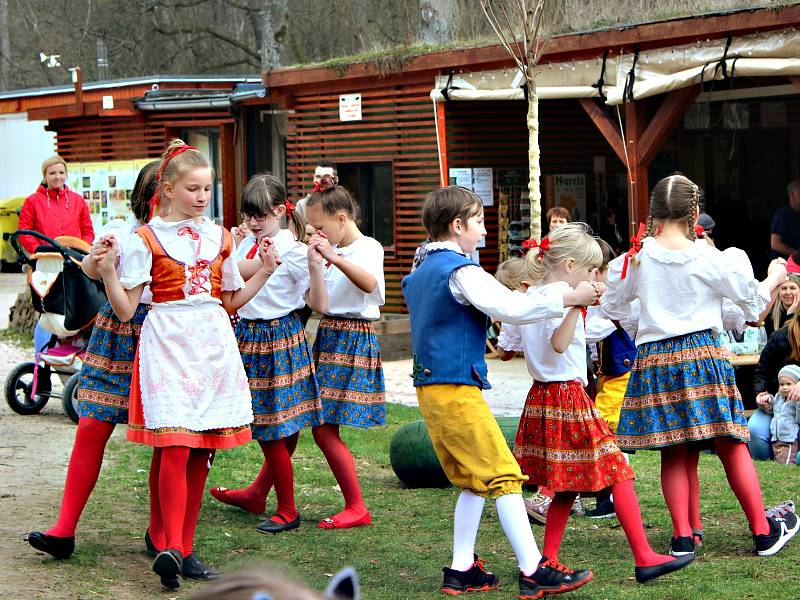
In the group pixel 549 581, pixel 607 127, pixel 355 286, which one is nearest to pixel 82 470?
pixel 355 286

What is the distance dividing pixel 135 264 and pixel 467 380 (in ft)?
4.75

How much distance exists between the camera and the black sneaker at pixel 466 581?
197 inches

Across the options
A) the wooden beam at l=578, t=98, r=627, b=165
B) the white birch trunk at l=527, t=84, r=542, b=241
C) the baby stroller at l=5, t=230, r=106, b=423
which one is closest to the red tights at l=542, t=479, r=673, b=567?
the white birch trunk at l=527, t=84, r=542, b=241

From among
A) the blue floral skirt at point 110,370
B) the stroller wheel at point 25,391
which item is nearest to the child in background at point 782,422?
the blue floral skirt at point 110,370

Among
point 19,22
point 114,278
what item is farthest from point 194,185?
point 19,22

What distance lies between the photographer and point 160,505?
17.6ft

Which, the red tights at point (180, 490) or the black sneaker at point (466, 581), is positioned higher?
the red tights at point (180, 490)

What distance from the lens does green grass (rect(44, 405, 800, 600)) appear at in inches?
200

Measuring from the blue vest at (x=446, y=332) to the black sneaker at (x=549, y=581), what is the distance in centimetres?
77

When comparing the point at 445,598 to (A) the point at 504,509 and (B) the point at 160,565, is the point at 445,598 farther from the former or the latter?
(B) the point at 160,565

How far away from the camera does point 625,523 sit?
5.03m

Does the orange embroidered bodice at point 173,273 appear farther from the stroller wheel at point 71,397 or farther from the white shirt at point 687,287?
the stroller wheel at point 71,397

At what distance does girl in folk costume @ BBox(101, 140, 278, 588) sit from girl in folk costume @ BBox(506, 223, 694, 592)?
1237mm

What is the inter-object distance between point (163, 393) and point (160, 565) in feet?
2.27
